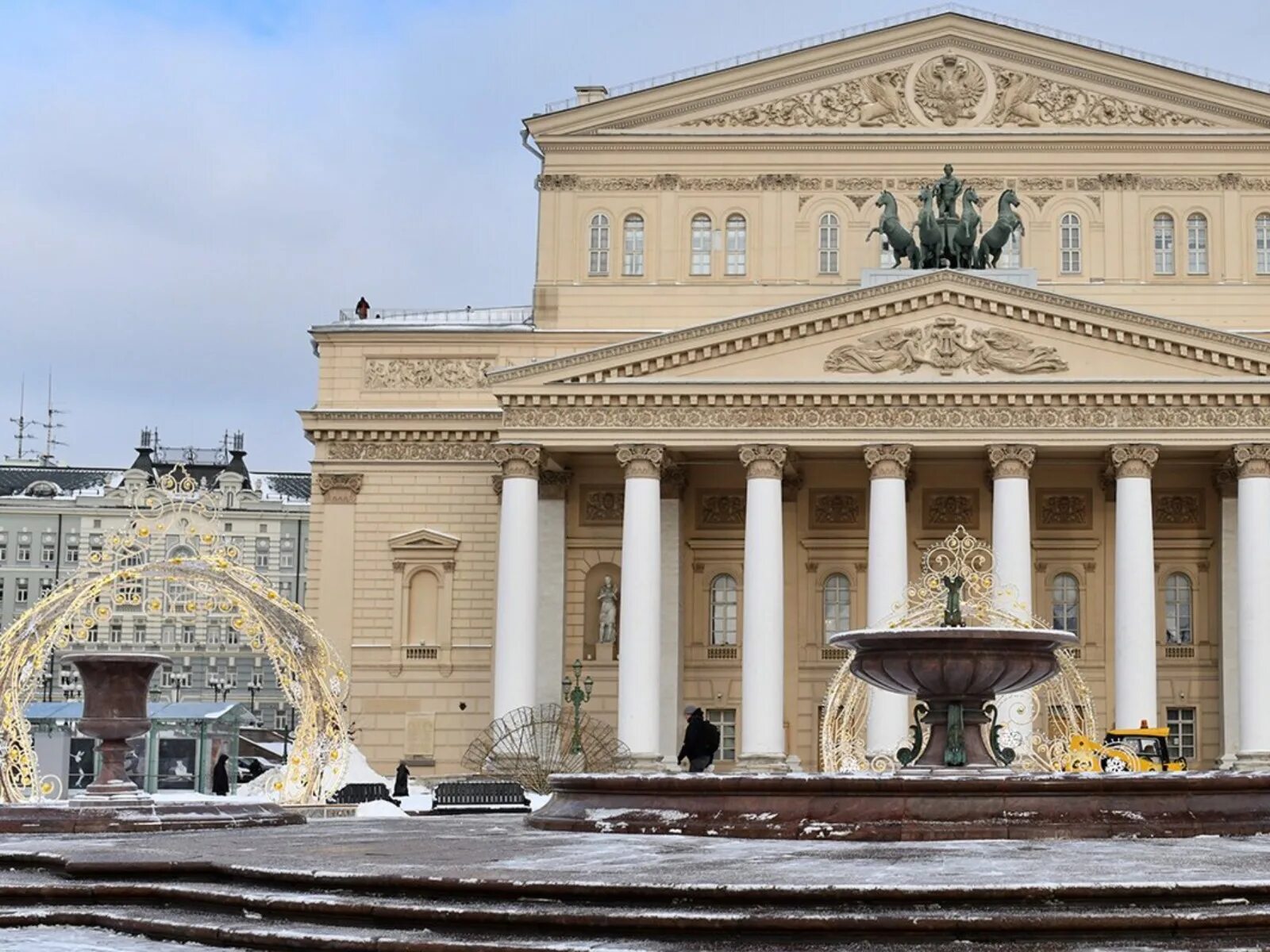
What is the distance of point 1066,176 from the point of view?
52562mm

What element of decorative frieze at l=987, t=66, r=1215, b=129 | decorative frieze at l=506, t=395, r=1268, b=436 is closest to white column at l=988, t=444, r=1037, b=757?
decorative frieze at l=506, t=395, r=1268, b=436

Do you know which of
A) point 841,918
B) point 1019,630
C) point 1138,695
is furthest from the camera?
point 1138,695

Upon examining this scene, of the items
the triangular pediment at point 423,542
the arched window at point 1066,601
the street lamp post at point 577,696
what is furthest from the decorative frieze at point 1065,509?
the triangular pediment at point 423,542

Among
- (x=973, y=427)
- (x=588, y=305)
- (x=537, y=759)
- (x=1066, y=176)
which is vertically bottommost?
(x=537, y=759)

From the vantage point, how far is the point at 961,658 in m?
22.3

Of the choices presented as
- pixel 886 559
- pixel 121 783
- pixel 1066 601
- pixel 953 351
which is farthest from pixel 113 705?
pixel 1066 601

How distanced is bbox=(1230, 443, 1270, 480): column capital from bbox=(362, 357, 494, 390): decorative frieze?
1772 centimetres

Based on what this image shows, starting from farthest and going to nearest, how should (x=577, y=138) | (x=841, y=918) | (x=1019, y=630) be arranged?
(x=577, y=138) → (x=1019, y=630) → (x=841, y=918)

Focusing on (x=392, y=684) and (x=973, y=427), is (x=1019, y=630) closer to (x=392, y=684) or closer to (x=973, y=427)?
(x=973, y=427)

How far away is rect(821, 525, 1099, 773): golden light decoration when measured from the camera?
38031 mm

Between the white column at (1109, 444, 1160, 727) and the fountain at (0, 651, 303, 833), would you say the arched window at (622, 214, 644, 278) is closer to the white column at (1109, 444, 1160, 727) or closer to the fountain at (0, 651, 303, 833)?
the white column at (1109, 444, 1160, 727)

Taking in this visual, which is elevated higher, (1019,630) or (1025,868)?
(1019,630)

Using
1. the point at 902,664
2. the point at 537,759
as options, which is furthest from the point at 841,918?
the point at 537,759

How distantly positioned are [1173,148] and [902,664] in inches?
1313
